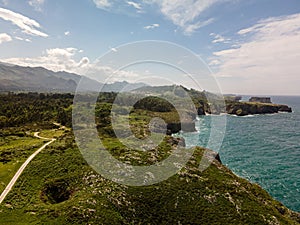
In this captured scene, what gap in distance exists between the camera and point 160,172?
53.6m

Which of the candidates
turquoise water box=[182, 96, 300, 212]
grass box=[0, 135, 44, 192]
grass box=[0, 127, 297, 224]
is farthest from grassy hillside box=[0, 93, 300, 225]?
turquoise water box=[182, 96, 300, 212]

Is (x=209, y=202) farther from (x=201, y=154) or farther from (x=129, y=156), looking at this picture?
(x=201, y=154)

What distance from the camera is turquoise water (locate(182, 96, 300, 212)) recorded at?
213 feet

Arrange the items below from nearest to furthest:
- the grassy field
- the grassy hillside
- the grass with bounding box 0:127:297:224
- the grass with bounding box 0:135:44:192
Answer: the grass with bounding box 0:127:297:224, the grassy hillside, the grass with bounding box 0:135:44:192, the grassy field

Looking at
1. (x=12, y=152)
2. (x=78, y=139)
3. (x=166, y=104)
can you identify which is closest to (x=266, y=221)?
(x=78, y=139)

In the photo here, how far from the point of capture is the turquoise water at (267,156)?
2554 inches

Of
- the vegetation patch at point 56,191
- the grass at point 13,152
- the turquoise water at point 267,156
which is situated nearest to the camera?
the vegetation patch at point 56,191

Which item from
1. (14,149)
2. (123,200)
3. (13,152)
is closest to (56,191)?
(123,200)

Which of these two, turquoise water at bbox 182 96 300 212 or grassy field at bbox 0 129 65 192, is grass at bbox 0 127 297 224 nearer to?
grassy field at bbox 0 129 65 192

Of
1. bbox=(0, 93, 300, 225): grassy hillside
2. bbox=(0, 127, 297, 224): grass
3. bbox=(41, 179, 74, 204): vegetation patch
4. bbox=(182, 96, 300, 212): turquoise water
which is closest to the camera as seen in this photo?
bbox=(0, 127, 297, 224): grass

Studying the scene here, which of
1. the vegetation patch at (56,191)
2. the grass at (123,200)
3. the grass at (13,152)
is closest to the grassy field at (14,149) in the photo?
the grass at (13,152)

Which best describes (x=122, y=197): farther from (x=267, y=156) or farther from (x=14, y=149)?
(x=267, y=156)

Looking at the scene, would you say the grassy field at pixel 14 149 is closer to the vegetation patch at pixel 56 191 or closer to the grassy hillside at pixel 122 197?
the grassy hillside at pixel 122 197

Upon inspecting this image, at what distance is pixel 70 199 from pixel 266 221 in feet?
113
